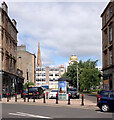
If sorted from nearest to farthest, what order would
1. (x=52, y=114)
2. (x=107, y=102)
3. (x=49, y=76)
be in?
(x=52, y=114)
(x=107, y=102)
(x=49, y=76)

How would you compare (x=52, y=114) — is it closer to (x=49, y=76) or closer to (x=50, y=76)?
(x=50, y=76)

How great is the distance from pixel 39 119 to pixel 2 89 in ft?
87.1

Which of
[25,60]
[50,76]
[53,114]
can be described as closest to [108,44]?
[53,114]

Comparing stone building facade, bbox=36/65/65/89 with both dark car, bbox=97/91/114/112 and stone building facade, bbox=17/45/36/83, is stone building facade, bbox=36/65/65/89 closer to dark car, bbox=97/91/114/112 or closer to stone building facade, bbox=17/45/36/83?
stone building facade, bbox=17/45/36/83

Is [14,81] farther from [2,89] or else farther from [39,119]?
[39,119]

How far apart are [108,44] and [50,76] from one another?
11200 centimetres

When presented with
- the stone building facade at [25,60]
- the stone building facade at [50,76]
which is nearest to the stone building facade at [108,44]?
the stone building facade at [25,60]

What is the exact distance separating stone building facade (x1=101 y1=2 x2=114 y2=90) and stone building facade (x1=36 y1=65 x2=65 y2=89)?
106692 mm

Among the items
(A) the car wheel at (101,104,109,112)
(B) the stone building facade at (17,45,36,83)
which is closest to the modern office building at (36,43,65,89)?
(B) the stone building facade at (17,45,36,83)

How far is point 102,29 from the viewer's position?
141 feet

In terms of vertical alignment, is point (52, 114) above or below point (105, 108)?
below

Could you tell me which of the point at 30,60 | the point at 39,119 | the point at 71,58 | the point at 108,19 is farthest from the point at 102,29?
the point at 71,58

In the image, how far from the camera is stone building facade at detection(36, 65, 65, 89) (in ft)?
486

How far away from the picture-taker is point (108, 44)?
125ft
